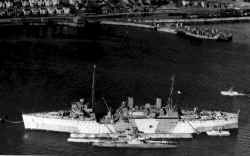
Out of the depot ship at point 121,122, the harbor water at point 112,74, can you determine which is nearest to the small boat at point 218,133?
the depot ship at point 121,122

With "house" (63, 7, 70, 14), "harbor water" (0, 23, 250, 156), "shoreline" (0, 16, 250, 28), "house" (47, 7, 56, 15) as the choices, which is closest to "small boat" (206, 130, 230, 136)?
"harbor water" (0, 23, 250, 156)

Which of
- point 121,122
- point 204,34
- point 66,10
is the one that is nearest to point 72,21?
point 66,10

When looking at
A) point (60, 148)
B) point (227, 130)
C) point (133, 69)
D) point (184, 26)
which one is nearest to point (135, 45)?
point (133, 69)

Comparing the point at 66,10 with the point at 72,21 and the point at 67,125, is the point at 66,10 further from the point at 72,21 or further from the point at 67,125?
the point at 67,125

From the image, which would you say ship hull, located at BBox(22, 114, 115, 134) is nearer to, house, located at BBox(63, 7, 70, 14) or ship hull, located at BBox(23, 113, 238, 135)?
ship hull, located at BBox(23, 113, 238, 135)

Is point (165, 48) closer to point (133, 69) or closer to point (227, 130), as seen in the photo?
point (133, 69)
